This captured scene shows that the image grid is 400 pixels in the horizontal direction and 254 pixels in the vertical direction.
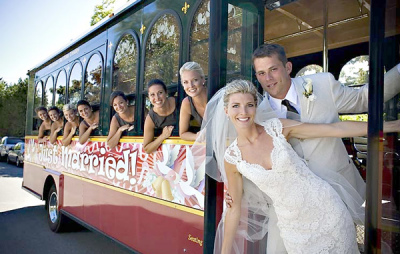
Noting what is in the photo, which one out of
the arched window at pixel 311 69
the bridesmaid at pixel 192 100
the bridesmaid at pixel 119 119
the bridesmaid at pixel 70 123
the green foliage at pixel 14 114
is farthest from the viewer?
the green foliage at pixel 14 114

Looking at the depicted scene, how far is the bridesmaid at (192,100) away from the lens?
2.62 metres

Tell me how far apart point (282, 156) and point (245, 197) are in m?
0.44

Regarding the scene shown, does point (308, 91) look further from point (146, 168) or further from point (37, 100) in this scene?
point (37, 100)

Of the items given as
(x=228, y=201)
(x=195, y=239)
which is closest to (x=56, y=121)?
(x=195, y=239)

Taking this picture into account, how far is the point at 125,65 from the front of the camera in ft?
13.1

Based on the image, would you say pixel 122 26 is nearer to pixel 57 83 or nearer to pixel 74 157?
pixel 74 157

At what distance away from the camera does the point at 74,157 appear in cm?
514

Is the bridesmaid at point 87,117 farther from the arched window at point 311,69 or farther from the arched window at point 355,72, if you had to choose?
the arched window at point 355,72

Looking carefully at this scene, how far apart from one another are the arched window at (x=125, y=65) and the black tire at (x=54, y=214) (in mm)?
2838

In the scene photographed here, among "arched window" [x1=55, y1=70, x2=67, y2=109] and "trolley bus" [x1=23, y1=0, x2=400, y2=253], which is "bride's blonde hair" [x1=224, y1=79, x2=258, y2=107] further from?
"arched window" [x1=55, y1=70, x2=67, y2=109]

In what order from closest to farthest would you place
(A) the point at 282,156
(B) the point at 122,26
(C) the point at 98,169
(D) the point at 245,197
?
(A) the point at 282,156
(D) the point at 245,197
(B) the point at 122,26
(C) the point at 98,169

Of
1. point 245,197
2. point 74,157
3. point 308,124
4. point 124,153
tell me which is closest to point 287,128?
point 308,124

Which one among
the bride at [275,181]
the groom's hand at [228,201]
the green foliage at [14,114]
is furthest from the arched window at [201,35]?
the green foliage at [14,114]

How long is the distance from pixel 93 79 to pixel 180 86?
2188 millimetres
